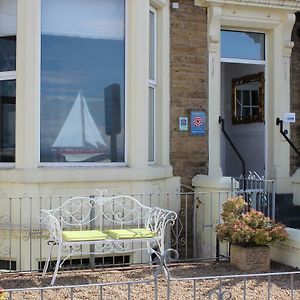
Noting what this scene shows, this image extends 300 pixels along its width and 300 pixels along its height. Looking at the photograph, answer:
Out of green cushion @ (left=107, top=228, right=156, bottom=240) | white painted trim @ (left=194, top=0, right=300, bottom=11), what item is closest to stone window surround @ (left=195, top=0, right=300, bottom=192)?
white painted trim @ (left=194, top=0, right=300, bottom=11)

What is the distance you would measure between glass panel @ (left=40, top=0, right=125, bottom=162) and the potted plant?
1908mm

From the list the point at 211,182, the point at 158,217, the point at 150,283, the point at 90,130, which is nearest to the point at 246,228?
the point at 158,217

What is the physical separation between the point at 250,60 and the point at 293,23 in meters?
0.92

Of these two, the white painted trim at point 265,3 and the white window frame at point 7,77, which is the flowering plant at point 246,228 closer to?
the white window frame at point 7,77

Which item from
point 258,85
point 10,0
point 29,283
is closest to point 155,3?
point 10,0

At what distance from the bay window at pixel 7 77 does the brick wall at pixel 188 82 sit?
244cm

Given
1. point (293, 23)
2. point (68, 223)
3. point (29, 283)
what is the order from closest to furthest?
point (29, 283)
point (68, 223)
point (293, 23)

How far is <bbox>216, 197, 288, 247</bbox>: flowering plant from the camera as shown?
626 centimetres

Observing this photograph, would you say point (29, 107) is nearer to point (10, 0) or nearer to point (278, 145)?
point (10, 0)

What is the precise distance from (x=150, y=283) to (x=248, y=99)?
5.90 meters

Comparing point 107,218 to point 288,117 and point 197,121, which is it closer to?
point 197,121

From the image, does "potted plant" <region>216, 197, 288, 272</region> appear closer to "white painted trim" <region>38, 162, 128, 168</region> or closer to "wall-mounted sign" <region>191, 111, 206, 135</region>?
"white painted trim" <region>38, 162, 128, 168</region>

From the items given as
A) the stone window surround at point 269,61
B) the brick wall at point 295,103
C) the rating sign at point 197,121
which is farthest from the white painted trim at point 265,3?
the rating sign at point 197,121

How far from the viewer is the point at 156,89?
839 cm
